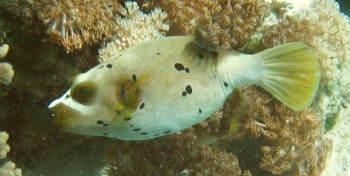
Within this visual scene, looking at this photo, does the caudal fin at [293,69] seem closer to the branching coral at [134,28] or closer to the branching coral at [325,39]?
the branching coral at [134,28]

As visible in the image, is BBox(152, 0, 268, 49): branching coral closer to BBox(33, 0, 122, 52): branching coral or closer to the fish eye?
BBox(33, 0, 122, 52): branching coral

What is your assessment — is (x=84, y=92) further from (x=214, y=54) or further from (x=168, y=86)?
(x=214, y=54)

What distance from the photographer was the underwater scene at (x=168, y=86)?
2.03 metres

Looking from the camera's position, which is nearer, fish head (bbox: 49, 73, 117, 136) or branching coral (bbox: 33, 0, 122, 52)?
fish head (bbox: 49, 73, 117, 136)

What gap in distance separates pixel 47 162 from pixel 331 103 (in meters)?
3.08

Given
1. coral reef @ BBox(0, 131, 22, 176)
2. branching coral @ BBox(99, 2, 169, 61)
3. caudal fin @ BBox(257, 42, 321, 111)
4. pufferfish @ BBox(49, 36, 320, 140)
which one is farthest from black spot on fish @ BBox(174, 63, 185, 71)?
coral reef @ BBox(0, 131, 22, 176)

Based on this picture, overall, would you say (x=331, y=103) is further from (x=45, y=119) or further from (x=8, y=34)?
(x=8, y=34)

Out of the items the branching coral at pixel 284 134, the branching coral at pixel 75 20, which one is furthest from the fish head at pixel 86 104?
the branching coral at pixel 284 134

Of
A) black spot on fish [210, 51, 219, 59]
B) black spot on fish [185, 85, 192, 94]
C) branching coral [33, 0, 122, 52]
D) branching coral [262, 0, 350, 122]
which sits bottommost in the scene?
branching coral [262, 0, 350, 122]

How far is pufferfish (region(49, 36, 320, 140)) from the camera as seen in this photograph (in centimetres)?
197

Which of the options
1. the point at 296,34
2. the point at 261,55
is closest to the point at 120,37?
the point at 261,55

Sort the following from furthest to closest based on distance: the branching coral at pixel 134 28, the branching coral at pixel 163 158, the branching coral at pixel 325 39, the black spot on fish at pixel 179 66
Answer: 1. the branching coral at pixel 325 39
2. the branching coral at pixel 163 158
3. the branching coral at pixel 134 28
4. the black spot on fish at pixel 179 66

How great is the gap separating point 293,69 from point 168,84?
0.75m

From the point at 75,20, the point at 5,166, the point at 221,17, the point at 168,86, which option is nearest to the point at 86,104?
the point at 168,86
